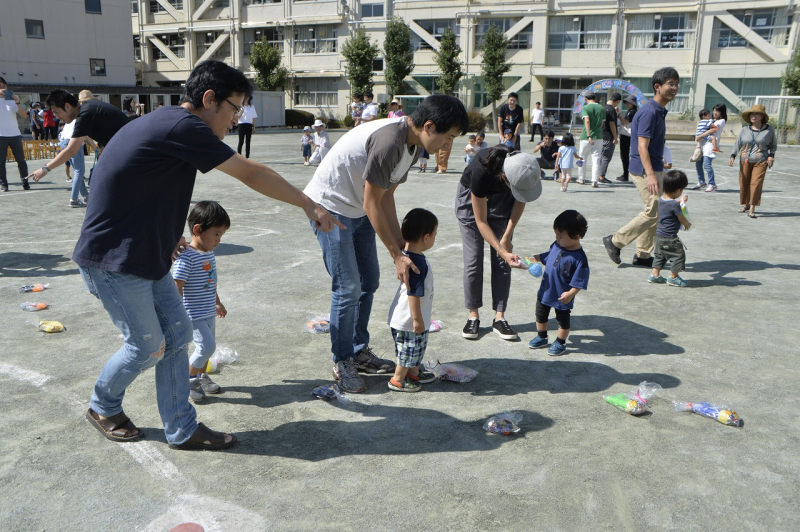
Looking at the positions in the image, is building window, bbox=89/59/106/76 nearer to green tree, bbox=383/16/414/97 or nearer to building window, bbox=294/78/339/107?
building window, bbox=294/78/339/107

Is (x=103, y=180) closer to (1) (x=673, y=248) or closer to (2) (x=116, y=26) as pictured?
(1) (x=673, y=248)

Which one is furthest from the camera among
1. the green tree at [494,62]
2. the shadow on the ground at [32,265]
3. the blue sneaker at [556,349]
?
the green tree at [494,62]

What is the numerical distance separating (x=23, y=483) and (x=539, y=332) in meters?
3.50

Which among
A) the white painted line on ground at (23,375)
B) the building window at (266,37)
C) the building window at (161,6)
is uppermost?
the building window at (161,6)

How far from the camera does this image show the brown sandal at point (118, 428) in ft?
11.5

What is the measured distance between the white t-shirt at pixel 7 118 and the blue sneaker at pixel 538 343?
12.1 meters

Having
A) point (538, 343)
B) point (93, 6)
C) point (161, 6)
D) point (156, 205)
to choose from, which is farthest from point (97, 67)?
point (156, 205)

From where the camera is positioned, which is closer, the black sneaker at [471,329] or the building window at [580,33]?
the black sneaker at [471,329]

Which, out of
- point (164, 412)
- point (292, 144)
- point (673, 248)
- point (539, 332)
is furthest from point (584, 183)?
point (292, 144)

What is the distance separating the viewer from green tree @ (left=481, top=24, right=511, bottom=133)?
134 feet

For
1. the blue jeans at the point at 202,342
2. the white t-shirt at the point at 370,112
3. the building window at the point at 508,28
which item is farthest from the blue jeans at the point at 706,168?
the building window at the point at 508,28

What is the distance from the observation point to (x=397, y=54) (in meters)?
43.4

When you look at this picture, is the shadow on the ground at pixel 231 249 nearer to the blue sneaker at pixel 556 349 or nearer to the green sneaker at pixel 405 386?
the green sneaker at pixel 405 386

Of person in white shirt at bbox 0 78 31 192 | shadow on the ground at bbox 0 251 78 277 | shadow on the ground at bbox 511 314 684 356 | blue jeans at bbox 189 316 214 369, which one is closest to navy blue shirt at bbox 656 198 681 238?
shadow on the ground at bbox 511 314 684 356
